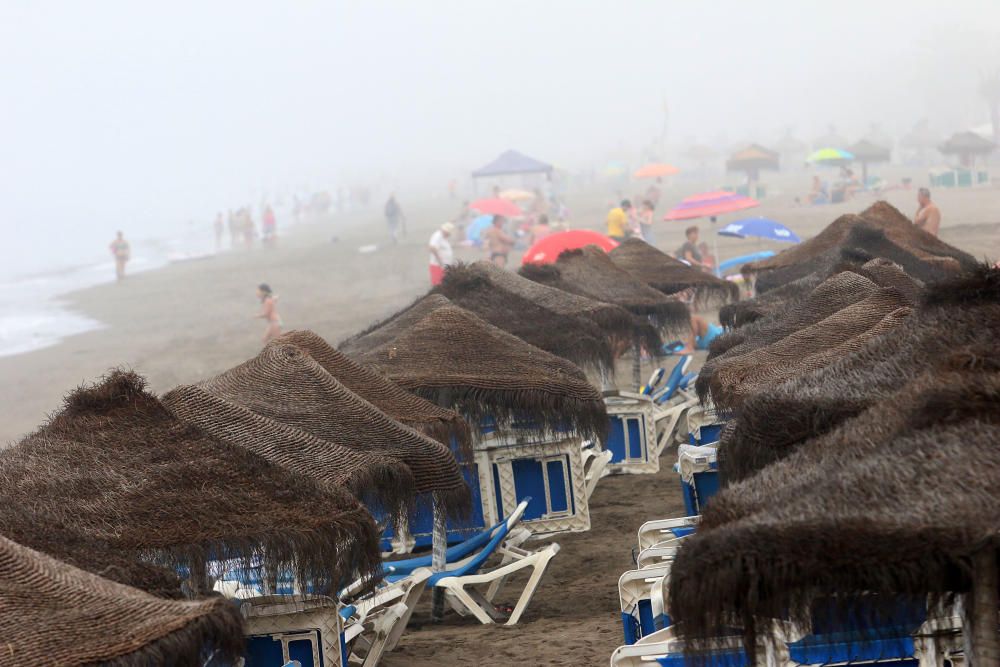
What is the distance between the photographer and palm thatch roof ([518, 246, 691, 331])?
11.2 meters

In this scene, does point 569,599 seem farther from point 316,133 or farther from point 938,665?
point 316,133

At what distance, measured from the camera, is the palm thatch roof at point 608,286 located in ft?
36.7

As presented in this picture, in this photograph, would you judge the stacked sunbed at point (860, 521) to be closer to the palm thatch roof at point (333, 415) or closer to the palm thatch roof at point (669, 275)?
the palm thatch roof at point (333, 415)

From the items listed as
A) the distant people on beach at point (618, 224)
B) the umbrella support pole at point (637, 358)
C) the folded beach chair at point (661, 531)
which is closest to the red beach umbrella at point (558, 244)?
the umbrella support pole at point (637, 358)

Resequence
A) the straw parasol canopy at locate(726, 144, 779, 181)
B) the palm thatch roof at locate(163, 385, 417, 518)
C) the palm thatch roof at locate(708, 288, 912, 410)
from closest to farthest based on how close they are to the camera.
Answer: the palm thatch roof at locate(163, 385, 417, 518) < the palm thatch roof at locate(708, 288, 912, 410) < the straw parasol canopy at locate(726, 144, 779, 181)

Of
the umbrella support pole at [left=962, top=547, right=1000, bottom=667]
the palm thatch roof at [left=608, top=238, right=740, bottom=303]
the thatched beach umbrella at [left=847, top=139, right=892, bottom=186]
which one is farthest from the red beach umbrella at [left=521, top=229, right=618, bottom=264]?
the thatched beach umbrella at [left=847, top=139, right=892, bottom=186]

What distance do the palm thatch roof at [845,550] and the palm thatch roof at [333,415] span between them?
294 centimetres

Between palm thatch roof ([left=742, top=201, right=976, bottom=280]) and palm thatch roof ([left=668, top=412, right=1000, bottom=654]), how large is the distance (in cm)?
829

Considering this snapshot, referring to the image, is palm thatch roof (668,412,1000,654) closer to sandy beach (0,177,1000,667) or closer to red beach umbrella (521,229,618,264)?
sandy beach (0,177,1000,667)

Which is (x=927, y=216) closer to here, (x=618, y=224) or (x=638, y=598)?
(x=618, y=224)

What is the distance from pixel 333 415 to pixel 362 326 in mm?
15494

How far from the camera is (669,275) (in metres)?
13.0

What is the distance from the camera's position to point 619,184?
189 ft

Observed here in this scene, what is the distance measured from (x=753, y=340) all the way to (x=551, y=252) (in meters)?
8.23
